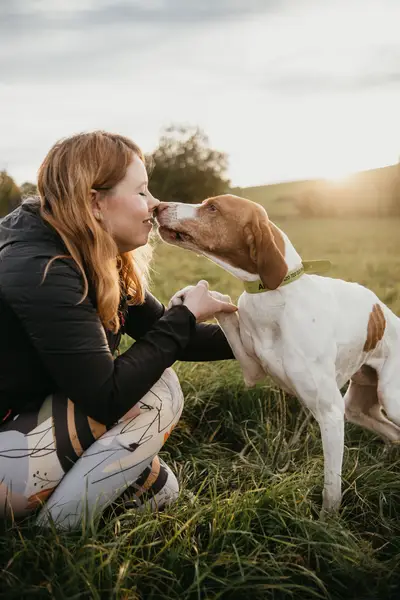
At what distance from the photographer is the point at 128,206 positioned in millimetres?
2971

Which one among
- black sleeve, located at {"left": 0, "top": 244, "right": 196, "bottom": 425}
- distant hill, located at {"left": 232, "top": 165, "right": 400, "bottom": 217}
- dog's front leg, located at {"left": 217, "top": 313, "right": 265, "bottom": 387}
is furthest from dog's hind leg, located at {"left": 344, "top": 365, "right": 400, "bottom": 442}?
distant hill, located at {"left": 232, "top": 165, "right": 400, "bottom": 217}

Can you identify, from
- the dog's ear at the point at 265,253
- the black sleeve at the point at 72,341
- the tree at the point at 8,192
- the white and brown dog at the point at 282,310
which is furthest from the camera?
the tree at the point at 8,192

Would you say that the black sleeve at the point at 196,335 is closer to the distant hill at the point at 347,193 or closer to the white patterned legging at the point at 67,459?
the white patterned legging at the point at 67,459

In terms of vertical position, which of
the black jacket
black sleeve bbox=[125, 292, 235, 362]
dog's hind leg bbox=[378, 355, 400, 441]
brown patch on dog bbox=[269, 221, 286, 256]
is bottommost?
dog's hind leg bbox=[378, 355, 400, 441]

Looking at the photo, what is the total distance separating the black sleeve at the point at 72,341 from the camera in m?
2.59

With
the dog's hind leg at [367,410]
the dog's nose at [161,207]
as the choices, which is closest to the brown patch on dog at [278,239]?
the dog's nose at [161,207]

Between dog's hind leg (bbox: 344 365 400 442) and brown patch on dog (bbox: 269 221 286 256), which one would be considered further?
dog's hind leg (bbox: 344 365 400 442)

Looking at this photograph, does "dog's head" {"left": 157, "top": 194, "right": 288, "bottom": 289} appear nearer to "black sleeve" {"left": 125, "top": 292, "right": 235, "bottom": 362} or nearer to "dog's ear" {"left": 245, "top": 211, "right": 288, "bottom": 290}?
"dog's ear" {"left": 245, "top": 211, "right": 288, "bottom": 290}

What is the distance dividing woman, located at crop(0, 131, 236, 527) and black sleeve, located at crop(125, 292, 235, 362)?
53 centimetres

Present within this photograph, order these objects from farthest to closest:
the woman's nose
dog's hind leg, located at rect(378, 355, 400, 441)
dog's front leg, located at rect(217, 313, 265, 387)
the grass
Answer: dog's hind leg, located at rect(378, 355, 400, 441) < dog's front leg, located at rect(217, 313, 265, 387) < the woman's nose < the grass

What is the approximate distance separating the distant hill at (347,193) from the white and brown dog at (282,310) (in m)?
5.71

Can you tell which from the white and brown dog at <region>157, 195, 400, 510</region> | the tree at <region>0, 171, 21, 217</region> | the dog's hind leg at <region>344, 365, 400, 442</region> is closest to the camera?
the white and brown dog at <region>157, 195, 400, 510</region>

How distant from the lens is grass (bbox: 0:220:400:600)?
238 cm

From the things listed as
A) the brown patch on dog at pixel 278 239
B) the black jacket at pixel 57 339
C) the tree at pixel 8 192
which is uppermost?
the tree at pixel 8 192
